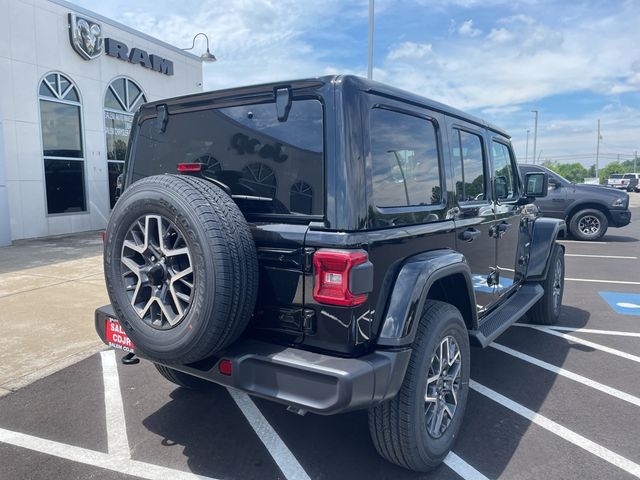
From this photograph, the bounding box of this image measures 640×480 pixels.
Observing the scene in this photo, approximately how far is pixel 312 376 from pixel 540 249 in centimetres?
355

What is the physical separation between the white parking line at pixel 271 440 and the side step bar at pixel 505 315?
1345 mm

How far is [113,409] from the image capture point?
3.39 meters

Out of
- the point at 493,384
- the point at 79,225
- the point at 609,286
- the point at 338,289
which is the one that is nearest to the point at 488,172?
the point at 493,384

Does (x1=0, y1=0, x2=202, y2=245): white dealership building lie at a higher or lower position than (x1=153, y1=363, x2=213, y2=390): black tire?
higher

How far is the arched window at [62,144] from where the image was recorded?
11.5 meters

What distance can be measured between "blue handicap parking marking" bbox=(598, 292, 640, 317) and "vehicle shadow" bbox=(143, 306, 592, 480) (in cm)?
279

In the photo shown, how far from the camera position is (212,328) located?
7.14 feet

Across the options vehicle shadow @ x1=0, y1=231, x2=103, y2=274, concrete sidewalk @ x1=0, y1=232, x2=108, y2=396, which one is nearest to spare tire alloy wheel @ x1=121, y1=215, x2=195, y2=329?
concrete sidewalk @ x1=0, y1=232, x2=108, y2=396

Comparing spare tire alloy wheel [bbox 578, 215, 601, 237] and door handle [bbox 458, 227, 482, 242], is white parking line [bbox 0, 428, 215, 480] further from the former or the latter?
spare tire alloy wheel [bbox 578, 215, 601, 237]

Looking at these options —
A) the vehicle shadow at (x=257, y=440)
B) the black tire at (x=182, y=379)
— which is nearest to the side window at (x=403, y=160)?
the vehicle shadow at (x=257, y=440)

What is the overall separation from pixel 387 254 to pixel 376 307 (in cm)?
26

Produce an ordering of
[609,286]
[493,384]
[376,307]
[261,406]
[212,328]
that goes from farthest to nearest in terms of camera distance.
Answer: [609,286], [493,384], [261,406], [376,307], [212,328]

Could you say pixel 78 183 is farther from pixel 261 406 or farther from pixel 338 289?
pixel 338 289

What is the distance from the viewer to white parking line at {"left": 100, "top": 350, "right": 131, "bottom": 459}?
2.91 m
